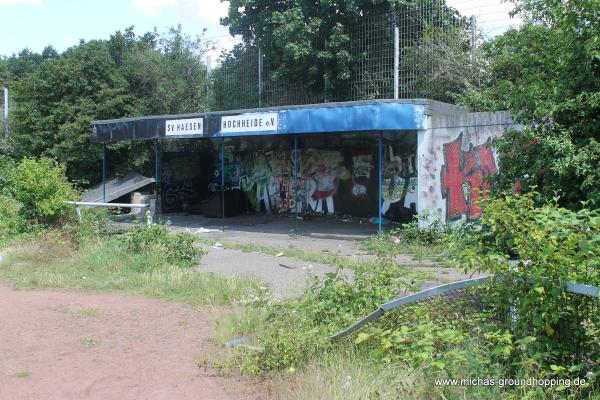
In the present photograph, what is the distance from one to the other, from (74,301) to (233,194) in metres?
12.5

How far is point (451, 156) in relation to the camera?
13.8 meters

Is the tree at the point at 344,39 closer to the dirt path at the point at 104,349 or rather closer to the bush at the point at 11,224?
the bush at the point at 11,224

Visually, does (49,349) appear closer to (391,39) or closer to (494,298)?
(494,298)

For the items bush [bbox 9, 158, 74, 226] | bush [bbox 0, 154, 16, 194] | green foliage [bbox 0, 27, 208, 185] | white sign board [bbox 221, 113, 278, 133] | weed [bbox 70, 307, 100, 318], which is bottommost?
weed [bbox 70, 307, 100, 318]

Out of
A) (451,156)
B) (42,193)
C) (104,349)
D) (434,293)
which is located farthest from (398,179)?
(434,293)

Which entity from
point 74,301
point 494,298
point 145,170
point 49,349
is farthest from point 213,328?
point 145,170

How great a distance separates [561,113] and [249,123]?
427 inches

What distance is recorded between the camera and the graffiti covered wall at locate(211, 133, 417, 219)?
1748 centimetres

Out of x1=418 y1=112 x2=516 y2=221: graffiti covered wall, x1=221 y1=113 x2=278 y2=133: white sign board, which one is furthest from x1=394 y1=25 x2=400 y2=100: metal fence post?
x1=418 y1=112 x2=516 y2=221: graffiti covered wall

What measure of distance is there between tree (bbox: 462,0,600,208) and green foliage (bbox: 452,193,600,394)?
1.36 m

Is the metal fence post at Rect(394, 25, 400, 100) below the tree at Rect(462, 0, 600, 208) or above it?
above

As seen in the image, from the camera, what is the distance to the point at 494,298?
4066 millimetres

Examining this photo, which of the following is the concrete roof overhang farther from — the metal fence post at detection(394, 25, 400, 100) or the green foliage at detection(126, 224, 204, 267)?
the green foliage at detection(126, 224, 204, 267)

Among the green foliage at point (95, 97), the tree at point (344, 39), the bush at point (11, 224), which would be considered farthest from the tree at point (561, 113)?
the green foliage at point (95, 97)
